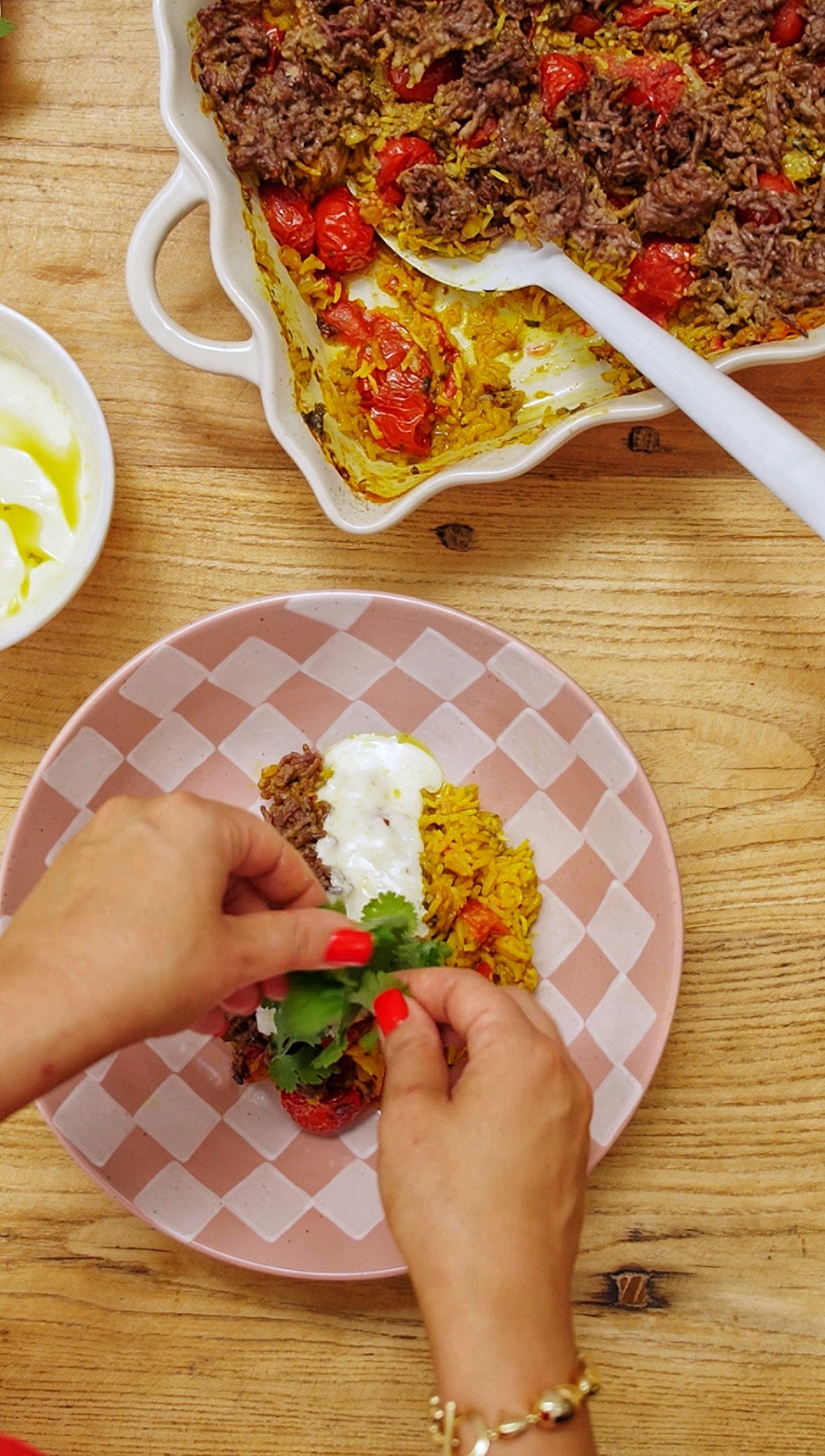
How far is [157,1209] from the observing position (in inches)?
64.1

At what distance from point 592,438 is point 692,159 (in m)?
0.43

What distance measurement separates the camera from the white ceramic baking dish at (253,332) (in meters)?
1.52

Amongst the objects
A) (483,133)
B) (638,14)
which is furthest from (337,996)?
(638,14)

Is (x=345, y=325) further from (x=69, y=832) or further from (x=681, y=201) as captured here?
(x=69, y=832)

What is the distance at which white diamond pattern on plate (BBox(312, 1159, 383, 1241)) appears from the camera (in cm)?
170

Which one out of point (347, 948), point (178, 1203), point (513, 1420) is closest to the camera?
point (513, 1420)

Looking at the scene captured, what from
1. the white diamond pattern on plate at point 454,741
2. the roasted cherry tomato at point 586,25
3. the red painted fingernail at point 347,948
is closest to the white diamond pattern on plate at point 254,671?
the white diamond pattern on plate at point 454,741

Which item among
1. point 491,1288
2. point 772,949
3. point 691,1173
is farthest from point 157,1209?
point 772,949

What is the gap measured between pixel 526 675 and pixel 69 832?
749 mm

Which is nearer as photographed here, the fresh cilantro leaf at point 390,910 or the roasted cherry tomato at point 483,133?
the fresh cilantro leaf at point 390,910

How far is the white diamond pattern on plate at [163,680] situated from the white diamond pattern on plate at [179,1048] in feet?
1.72

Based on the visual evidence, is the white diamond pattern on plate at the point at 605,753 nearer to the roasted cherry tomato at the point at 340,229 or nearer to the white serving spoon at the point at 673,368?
the white serving spoon at the point at 673,368

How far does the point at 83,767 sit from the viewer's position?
1.69m

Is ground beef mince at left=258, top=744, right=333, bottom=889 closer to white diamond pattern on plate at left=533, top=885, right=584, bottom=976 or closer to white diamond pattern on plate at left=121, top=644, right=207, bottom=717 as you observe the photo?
white diamond pattern on plate at left=121, top=644, right=207, bottom=717
